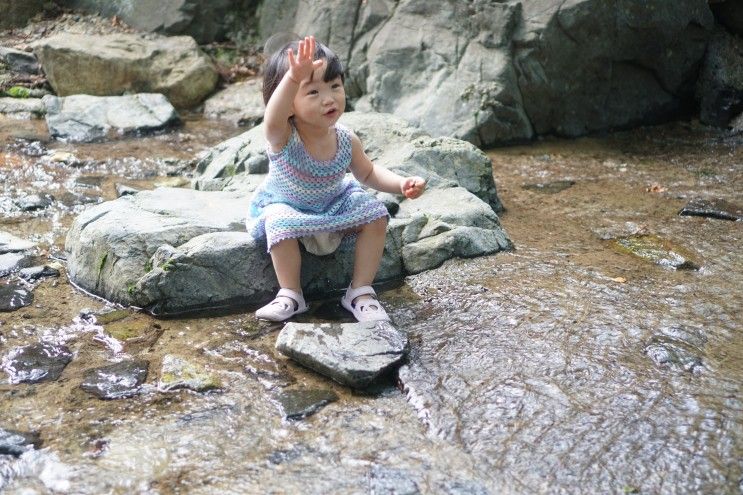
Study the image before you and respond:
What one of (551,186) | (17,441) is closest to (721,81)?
(551,186)

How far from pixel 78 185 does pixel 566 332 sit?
12.8 feet

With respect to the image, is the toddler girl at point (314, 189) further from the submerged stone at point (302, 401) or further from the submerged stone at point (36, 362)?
the submerged stone at point (36, 362)

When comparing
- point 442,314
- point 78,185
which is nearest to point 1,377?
point 442,314

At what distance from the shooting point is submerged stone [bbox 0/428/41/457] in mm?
2441

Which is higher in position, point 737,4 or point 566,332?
point 737,4

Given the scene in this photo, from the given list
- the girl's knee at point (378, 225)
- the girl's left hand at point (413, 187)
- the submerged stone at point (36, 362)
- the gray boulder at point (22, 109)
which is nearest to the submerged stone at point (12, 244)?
the submerged stone at point (36, 362)

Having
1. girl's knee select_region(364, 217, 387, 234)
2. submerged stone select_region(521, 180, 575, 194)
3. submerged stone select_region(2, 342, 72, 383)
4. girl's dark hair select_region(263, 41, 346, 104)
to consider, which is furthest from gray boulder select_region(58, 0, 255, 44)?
submerged stone select_region(2, 342, 72, 383)

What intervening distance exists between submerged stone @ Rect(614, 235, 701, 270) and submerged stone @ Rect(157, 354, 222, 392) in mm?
2461

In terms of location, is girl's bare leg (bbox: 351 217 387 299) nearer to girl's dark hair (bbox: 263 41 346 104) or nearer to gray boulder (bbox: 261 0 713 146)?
girl's dark hair (bbox: 263 41 346 104)

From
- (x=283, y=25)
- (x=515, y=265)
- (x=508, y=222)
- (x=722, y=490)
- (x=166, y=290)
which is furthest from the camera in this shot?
(x=283, y=25)

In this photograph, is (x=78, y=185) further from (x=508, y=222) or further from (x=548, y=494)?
(x=548, y=494)

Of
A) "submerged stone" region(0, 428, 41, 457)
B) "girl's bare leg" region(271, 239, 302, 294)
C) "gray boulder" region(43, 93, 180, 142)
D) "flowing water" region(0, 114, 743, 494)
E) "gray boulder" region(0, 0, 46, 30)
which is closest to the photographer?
"flowing water" region(0, 114, 743, 494)

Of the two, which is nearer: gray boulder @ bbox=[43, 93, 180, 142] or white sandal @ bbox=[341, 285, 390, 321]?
white sandal @ bbox=[341, 285, 390, 321]

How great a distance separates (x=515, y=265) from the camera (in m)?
4.04
